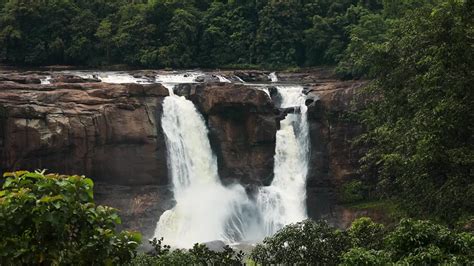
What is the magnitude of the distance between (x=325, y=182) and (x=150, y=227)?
9149mm

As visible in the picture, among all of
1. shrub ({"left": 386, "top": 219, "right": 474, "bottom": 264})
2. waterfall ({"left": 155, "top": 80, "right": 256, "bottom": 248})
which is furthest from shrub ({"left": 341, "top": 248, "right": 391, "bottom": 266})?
waterfall ({"left": 155, "top": 80, "right": 256, "bottom": 248})

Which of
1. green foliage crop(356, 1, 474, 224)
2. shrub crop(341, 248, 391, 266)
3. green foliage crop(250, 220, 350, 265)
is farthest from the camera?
green foliage crop(356, 1, 474, 224)

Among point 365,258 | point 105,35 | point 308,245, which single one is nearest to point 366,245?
point 308,245

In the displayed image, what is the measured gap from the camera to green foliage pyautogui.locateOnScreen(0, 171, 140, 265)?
6098 mm

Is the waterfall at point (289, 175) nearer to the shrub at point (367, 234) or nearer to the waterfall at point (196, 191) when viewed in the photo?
the waterfall at point (196, 191)

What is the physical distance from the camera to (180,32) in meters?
44.4

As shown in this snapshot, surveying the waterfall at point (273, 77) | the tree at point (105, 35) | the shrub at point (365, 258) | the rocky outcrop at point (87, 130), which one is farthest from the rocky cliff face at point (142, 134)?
the shrub at point (365, 258)

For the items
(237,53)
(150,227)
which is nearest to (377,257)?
(150,227)

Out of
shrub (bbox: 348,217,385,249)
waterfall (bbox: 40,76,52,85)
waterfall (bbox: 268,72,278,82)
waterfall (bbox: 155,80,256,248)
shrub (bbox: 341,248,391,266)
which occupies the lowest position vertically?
waterfall (bbox: 155,80,256,248)

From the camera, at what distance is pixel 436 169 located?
16.4 meters

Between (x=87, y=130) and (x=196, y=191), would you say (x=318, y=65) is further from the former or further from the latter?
(x=87, y=130)

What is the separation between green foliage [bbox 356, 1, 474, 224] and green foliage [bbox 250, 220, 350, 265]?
4.52m

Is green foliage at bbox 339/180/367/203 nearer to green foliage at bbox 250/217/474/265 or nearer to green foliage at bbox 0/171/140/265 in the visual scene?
green foliage at bbox 250/217/474/265

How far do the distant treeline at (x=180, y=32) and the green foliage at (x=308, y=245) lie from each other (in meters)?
30.7
